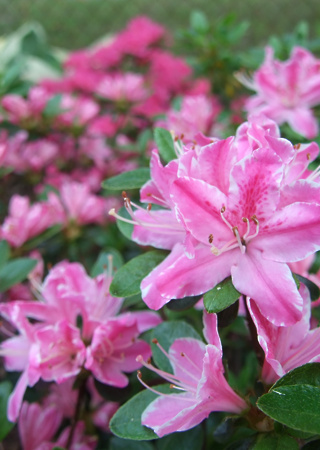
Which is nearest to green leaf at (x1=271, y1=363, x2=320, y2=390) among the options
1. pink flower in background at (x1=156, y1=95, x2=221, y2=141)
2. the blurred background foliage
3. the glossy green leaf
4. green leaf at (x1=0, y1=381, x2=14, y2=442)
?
green leaf at (x1=0, y1=381, x2=14, y2=442)

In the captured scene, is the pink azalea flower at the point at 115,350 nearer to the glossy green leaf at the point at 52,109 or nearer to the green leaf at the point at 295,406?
the green leaf at the point at 295,406

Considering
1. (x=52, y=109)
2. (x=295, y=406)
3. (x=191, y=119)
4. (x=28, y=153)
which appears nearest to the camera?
(x=295, y=406)

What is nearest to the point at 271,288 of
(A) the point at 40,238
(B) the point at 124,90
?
(A) the point at 40,238

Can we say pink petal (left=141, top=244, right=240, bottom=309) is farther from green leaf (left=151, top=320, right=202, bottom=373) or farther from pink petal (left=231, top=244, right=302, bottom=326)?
green leaf (left=151, top=320, right=202, bottom=373)

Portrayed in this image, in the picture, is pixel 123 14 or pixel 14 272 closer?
pixel 14 272

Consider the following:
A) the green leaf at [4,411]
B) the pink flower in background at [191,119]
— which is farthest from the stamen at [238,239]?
the pink flower in background at [191,119]

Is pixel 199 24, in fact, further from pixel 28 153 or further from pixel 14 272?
pixel 14 272
